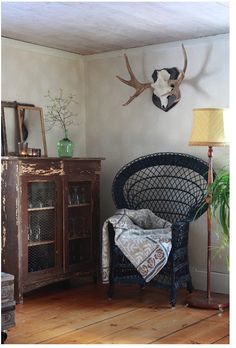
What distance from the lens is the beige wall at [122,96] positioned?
4465 mm

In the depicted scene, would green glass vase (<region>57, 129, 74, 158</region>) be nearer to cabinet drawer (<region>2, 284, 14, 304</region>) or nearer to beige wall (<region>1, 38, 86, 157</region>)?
beige wall (<region>1, 38, 86, 157</region>)

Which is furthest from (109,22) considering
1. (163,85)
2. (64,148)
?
(64,148)

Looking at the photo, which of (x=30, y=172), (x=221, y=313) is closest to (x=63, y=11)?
(x=30, y=172)

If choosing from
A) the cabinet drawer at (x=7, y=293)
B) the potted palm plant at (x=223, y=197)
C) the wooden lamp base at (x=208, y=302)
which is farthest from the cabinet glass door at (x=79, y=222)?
the potted palm plant at (x=223, y=197)

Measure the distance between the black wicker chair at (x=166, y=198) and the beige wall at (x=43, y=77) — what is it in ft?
2.62

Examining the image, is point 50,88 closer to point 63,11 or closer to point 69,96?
point 69,96

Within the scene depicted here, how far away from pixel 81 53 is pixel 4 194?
1.86 meters

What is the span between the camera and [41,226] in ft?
14.0

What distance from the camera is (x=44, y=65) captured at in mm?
4906

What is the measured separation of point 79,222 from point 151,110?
125 centimetres

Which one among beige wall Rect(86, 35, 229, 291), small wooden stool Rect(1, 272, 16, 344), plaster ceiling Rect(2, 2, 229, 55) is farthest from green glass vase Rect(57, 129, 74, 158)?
small wooden stool Rect(1, 272, 16, 344)

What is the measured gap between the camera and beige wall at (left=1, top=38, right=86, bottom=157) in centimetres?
459

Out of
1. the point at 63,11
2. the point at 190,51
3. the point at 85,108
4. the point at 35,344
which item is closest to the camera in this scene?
the point at 35,344

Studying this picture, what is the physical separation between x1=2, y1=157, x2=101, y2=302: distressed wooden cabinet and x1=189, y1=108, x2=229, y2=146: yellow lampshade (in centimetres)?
119
